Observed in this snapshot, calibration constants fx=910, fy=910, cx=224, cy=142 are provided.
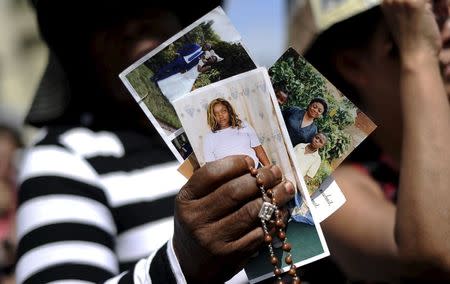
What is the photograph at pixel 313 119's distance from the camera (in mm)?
1660

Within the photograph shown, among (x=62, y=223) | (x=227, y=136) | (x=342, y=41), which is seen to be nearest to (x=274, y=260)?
(x=227, y=136)

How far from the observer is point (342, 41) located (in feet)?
8.47

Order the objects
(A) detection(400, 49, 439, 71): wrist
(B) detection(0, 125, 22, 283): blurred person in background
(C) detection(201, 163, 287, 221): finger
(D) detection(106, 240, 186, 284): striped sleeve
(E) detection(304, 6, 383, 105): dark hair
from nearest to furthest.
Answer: (C) detection(201, 163, 287, 221): finger, (D) detection(106, 240, 186, 284): striped sleeve, (A) detection(400, 49, 439, 71): wrist, (E) detection(304, 6, 383, 105): dark hair, (B) detection(0, 125, 22, 283): blurred person in background

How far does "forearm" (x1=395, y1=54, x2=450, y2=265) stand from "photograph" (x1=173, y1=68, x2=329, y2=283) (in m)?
0.46

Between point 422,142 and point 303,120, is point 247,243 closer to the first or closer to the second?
point 303,120

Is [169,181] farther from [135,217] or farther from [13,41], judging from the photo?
[13,41]

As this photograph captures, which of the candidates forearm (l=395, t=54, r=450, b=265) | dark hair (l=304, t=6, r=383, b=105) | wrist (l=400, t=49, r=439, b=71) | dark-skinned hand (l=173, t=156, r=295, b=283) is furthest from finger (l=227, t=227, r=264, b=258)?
dark hair (l=304, t=6, r=383, b=105)

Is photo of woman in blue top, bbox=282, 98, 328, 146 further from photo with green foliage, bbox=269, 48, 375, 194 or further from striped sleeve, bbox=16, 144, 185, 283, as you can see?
striped sleeve, bbox=16, 144, 185, 283

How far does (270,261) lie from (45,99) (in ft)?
4.22

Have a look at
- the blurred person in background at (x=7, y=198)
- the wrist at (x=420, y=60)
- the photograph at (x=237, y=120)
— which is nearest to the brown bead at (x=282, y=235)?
the photograph at (x=237, y=120)

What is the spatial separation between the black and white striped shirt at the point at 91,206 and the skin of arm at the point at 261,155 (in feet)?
1.15

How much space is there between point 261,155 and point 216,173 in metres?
0.10

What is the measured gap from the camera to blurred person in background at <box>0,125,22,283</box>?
4184 mm

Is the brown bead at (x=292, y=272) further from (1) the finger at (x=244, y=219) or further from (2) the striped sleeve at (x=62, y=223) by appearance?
(2) the striped sleeve at (x=62, y=223)
